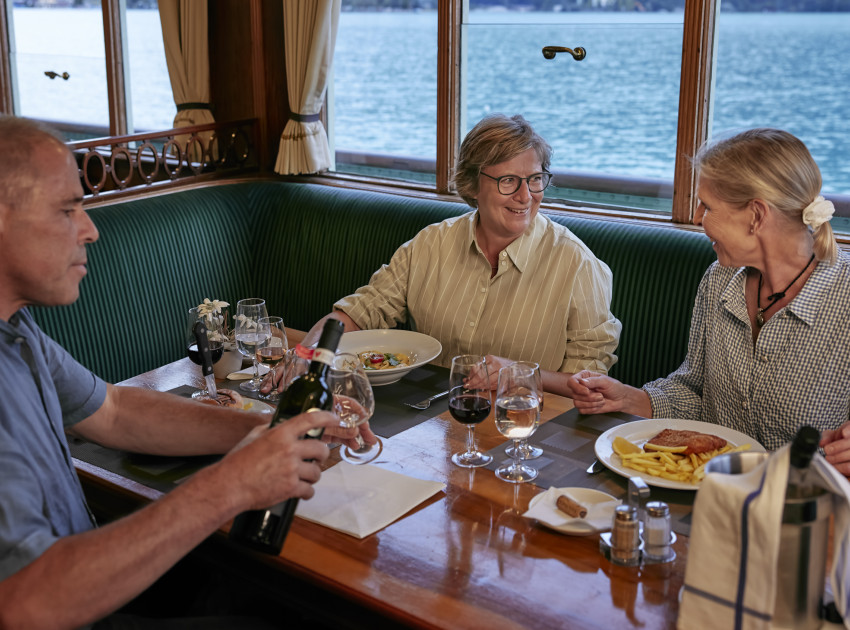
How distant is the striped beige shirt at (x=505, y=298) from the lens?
2.56 metres

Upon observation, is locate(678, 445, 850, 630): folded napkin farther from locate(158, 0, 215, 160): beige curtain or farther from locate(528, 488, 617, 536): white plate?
locate(158, 0, 215, 160): beige curtain

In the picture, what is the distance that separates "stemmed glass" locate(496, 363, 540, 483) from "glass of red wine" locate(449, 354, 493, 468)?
55 mm

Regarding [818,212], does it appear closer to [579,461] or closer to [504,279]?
[579,461]

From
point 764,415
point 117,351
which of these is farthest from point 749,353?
point 117,351

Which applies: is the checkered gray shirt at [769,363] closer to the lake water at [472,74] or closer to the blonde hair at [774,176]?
the blonde hair at [774,176]

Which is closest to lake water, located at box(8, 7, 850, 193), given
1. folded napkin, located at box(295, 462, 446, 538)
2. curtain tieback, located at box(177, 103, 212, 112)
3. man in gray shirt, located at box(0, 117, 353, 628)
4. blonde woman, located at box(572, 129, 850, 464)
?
blonde woman, located at box(572, 129, 850, 464)

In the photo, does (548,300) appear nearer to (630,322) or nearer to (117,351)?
(630,322)

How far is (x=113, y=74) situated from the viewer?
531 cm

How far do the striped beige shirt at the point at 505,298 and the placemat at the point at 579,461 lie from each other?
472 millimetres

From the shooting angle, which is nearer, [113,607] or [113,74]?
[113,607]

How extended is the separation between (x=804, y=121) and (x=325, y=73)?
2028 cm

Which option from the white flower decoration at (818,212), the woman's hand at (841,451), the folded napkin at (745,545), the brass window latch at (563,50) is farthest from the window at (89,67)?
the folded napkin at (745,545)

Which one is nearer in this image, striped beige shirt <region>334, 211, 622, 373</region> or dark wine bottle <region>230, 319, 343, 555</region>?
dark wine bottle <region>230, 319, 343, 555</region>

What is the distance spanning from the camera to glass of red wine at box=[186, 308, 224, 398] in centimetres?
224
